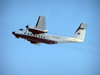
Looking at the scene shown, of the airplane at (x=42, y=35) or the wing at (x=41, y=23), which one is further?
the airplane at (x=42, y=35)

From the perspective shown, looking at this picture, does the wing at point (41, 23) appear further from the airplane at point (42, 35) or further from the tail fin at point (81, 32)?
the tail fin at point (81, 32)

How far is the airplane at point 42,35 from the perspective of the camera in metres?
26.4

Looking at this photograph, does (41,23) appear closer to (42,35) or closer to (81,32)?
(42,35)

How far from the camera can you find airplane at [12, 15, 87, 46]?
26.4 m

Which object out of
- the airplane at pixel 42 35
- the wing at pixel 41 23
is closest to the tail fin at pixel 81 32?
the airplane at pixel 42 35

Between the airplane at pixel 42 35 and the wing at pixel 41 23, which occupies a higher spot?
the wing at pixel 41 23

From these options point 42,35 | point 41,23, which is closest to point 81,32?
point 42,35

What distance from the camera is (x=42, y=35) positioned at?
2741 cm

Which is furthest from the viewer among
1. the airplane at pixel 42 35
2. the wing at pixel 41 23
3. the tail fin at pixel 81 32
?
the tail fin at pixel 81 32

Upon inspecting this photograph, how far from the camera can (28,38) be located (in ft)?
92.2

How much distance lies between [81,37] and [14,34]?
14453mm

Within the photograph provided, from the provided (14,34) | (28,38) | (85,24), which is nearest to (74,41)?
(85,24)

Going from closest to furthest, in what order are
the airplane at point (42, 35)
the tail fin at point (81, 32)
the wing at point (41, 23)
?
the wing at point (41, 23)
the airplane at point (42, 35)
the tail fin at point (81, 32)

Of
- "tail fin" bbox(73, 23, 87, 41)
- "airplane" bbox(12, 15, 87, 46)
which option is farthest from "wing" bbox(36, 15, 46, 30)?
"tail fin" bbox(73, 23, 87, 41)
